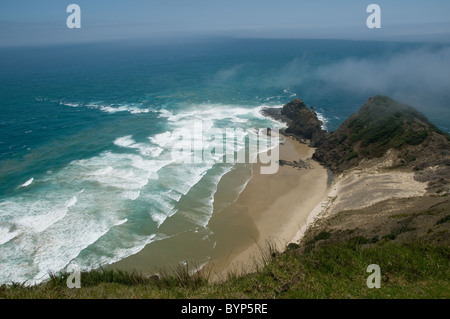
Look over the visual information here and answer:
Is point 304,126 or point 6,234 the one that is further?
point 304,126

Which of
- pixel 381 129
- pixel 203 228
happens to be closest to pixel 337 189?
pixel 381 129

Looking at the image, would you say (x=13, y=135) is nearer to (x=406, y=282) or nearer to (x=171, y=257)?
(x=171, y=257)

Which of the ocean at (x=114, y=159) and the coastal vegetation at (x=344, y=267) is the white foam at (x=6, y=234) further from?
the coastal vegetation at (x=344, y=267)

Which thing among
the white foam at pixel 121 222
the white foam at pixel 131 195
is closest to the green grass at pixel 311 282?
the white foam at pixel 121 222

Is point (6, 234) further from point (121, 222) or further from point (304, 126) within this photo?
point (304, 126)

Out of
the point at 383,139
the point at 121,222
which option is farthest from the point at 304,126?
the point at 121,222

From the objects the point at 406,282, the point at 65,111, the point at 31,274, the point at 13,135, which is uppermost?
the point at 65,111
